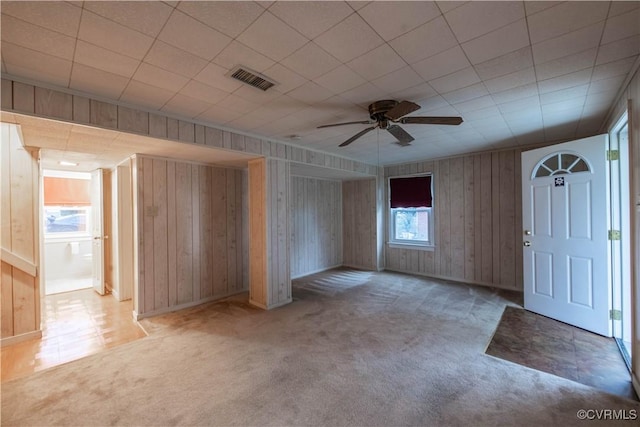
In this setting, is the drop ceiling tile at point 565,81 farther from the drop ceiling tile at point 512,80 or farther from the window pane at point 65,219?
the window pane at point 65,219

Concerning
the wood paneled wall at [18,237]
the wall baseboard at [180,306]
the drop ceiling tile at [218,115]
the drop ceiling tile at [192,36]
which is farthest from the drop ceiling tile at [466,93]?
the wood paneled wall at [18,237]

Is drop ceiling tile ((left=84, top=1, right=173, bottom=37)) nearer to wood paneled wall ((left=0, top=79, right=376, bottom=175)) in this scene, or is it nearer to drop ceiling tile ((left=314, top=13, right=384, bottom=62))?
drop ceiling tile ((left=314, top=13, right=384, bottom=62))

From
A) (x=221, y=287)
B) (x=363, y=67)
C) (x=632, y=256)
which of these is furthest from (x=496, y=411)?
(x=221, y=287)

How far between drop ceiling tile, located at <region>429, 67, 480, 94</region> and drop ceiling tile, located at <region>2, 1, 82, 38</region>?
2.38 m

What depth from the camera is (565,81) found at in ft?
7.54

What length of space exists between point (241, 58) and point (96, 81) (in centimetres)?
126

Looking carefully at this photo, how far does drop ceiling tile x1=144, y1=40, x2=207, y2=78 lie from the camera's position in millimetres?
1758

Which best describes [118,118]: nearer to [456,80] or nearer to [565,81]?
[456,80]

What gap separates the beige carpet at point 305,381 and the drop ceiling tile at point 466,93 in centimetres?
242

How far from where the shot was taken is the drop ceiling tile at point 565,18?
145 cm

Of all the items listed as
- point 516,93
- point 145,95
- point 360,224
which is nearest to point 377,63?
point 516,93

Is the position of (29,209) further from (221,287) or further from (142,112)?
(221,287)

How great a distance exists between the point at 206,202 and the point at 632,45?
467cm

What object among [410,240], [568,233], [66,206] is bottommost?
[410,240]
